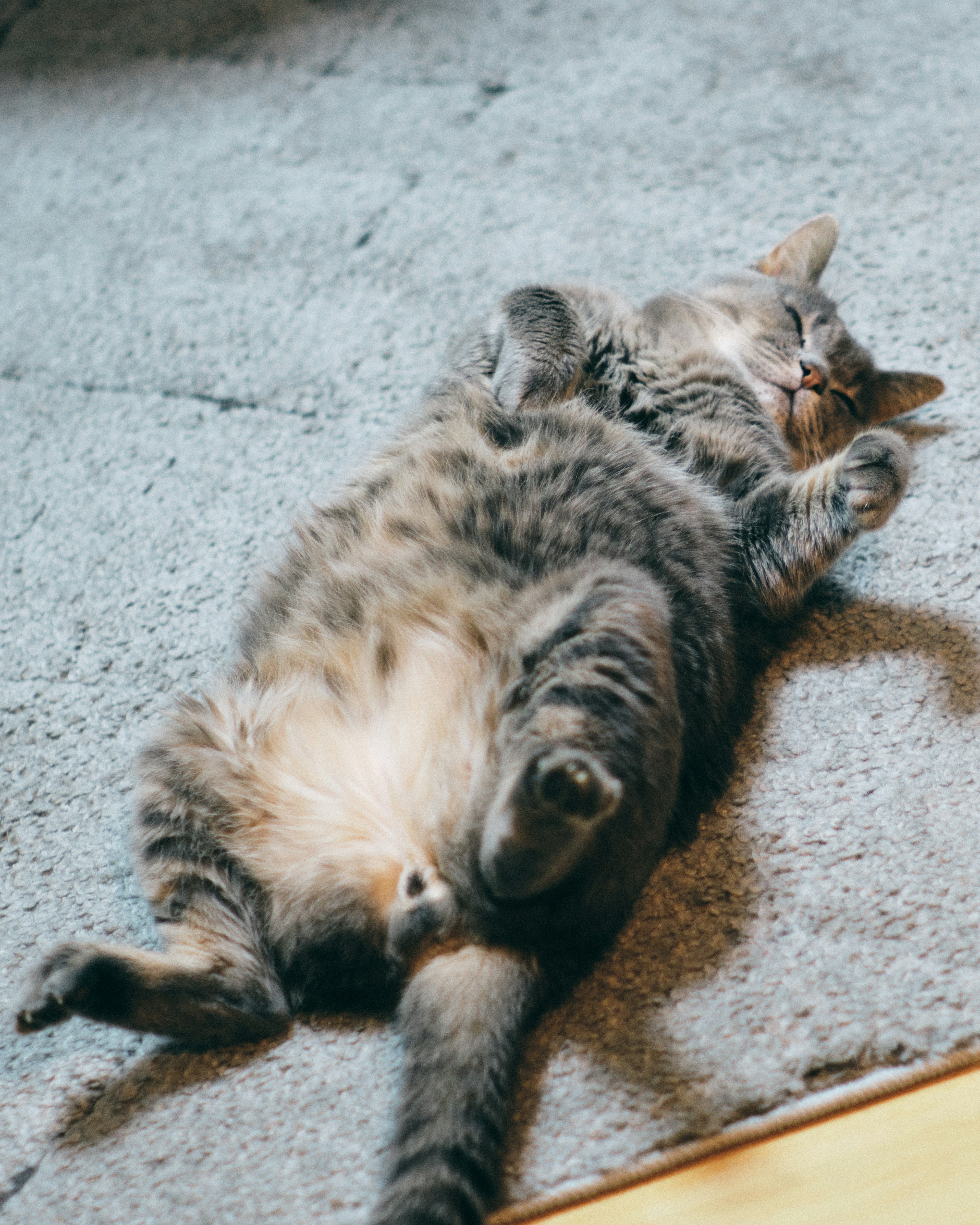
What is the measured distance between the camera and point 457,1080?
863 millimetres

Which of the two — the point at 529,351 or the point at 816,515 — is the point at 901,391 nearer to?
the point at 816,515

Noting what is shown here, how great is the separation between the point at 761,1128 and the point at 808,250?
1508 mm

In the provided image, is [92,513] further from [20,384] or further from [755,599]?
[755,599]

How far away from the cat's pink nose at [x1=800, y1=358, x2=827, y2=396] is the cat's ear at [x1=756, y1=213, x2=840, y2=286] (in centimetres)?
21

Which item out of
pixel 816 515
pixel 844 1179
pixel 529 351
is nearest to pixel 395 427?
pixel 529 351

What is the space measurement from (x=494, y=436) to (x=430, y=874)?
65cm

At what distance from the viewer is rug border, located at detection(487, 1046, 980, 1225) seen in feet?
2.81

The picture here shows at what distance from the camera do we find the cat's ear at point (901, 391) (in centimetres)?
160

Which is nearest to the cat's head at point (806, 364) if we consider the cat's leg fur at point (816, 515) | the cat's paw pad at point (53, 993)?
the cat's leg fur at point (816, 515)

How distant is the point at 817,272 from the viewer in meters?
1.78

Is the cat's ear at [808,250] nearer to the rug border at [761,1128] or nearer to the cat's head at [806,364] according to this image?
the cat's head at [806,364]

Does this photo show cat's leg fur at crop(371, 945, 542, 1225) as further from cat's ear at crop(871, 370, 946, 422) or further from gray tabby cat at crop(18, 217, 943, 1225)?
cat's ear at crop(871, 370, 946, 422)

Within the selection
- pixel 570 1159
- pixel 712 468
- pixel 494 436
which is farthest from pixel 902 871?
pixel 494 436

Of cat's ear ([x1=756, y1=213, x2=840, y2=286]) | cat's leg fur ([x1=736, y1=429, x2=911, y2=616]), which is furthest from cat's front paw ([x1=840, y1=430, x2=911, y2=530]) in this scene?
cat's ear ([x1=756, y1=213, x2=840, y2=286])
